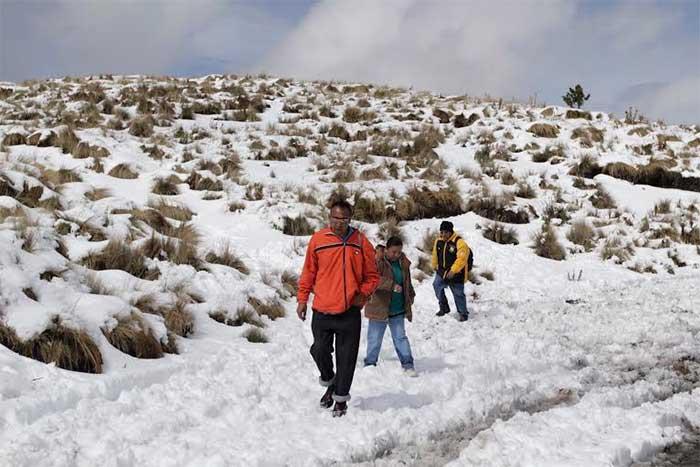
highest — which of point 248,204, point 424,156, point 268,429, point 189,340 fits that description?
point 424,156

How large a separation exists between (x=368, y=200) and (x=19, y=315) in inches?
367

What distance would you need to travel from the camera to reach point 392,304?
6.78 m

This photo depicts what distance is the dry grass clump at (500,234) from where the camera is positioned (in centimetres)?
1363

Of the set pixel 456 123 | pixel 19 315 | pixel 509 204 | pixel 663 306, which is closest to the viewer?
pixel 19 315

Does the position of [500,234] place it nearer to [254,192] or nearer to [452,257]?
[452,257]

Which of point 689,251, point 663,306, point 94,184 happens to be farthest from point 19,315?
point 689,251

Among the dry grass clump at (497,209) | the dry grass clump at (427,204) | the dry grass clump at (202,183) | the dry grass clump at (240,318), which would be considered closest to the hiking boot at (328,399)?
the dry grass clump at (240,318)

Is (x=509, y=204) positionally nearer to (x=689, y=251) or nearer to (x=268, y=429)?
(x=689, y=251)

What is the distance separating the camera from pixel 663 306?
9.20 m

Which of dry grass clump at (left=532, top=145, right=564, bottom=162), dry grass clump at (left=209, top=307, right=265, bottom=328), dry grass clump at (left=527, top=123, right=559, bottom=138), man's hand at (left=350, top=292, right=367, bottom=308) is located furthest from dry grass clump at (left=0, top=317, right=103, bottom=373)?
dry grass clump at (left=527, top=123, right=559, bottom=138)

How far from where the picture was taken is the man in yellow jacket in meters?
9.17

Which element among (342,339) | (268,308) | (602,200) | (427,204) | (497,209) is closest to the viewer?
(342,339)

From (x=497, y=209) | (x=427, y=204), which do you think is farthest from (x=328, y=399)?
(x=497, y=209)

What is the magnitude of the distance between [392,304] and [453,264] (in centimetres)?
277
